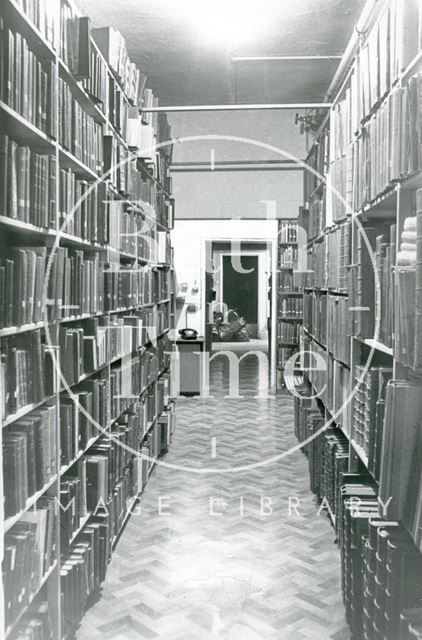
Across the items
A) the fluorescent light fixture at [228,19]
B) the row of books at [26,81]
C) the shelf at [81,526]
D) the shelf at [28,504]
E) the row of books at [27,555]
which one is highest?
the fluorescent light fixture at [228,19]

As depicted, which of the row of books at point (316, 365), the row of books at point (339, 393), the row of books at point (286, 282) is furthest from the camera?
the row of books at point (286, 282)

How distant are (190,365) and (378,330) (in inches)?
236

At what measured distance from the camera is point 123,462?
3910mm

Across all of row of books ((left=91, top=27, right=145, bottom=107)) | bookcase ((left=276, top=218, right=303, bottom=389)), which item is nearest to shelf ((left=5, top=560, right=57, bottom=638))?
row of books ((left=91, top=27, right=145, bottom=107))

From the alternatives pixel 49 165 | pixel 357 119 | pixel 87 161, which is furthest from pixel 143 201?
pixel 49 165

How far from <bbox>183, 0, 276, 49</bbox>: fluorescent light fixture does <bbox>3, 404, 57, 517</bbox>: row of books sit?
4.22 metres

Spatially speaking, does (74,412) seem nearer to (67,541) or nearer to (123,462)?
(67,541)

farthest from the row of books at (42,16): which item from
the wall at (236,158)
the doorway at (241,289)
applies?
the doorway at (241,289)

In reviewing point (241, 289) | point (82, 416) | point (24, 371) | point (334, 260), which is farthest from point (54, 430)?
point (241, 289)

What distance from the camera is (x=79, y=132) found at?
2865 millimetres

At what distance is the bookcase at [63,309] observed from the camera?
208 centimetres

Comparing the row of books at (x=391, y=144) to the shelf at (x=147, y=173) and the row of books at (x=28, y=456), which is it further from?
the shelf at (x=147, y=173)

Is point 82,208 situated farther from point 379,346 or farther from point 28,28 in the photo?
point 379,346

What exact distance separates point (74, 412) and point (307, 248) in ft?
13.4
